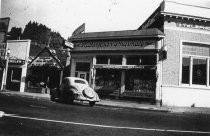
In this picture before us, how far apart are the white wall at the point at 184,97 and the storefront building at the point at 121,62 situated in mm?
805

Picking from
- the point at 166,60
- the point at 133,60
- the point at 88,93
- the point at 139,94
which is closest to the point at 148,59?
the point at 133,60

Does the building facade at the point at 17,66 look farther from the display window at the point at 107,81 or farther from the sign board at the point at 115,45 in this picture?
the display window at the point at 107,81

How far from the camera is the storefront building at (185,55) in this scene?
20250 millimetres

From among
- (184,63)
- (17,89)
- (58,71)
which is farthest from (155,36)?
(17,89)

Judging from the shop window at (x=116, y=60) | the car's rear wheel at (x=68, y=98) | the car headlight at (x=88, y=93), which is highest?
the shop window at (x=116, y=60)

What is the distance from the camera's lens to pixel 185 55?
2109cm

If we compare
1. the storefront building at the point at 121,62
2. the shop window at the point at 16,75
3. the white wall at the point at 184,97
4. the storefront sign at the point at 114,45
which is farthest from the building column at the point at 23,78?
the white wall at the point at 184,97

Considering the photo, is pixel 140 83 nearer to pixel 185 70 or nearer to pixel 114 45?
pixel 185 70

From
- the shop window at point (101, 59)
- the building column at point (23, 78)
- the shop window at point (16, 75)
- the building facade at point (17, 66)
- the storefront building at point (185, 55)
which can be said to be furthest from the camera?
the shop window at point (16, 75)

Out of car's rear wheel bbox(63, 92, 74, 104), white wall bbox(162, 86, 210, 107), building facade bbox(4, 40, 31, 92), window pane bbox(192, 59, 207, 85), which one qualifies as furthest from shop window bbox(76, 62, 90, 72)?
window pane bbox(192, 59, 207, 85)

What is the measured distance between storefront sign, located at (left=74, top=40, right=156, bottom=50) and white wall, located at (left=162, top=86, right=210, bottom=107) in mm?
4349

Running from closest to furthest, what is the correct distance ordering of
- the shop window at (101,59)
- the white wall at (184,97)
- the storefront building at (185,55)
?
the white wall at (184,97) < the storefront building at (185,55) < the shop window at (101,59)

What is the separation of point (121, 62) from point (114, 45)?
1892 mm

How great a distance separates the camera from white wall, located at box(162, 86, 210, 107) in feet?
65.9
